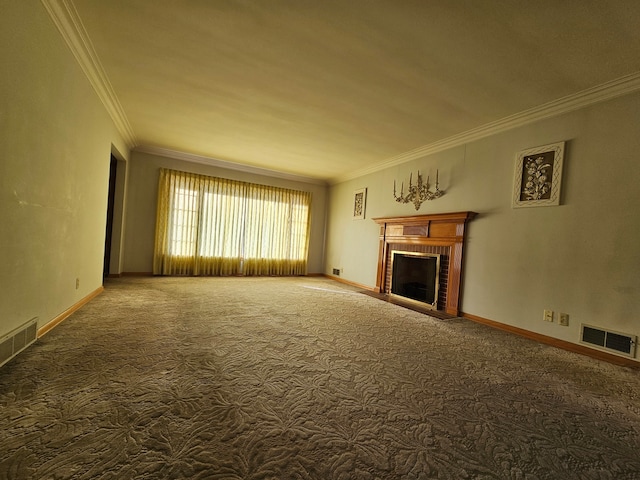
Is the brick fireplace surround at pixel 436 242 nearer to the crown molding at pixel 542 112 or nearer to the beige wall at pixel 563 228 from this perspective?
the beige wall at pixel 563 228

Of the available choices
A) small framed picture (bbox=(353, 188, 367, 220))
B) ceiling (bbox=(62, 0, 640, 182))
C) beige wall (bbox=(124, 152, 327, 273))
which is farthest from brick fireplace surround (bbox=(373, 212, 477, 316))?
beige wall (bbox=(124, 152, 327, 273))

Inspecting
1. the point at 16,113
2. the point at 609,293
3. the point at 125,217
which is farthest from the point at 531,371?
the point at 125,217

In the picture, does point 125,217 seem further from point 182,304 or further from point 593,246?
point 593,246

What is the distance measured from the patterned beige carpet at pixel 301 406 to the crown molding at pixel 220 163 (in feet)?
12.9

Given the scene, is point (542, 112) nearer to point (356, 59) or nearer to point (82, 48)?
point (356, 59)

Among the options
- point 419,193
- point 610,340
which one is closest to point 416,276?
point 419,193

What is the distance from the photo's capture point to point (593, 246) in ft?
9.12

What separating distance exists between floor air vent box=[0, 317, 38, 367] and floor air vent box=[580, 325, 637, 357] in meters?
4.72

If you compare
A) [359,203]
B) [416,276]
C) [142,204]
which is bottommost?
[416,276]

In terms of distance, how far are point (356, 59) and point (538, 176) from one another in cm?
250

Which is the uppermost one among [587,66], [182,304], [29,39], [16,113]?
[587,66]

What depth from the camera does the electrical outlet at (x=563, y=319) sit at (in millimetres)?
2904

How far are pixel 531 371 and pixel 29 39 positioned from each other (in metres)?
4.40

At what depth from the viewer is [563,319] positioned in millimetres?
2926
